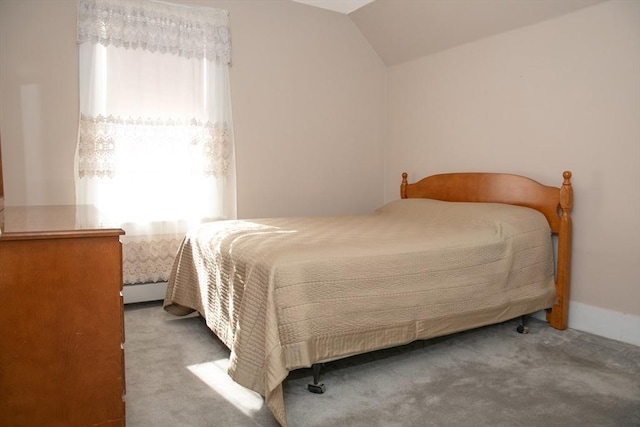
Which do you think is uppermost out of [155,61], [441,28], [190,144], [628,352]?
[441,28]

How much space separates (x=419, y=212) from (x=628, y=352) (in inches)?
59.5

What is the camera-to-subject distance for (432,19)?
379cm

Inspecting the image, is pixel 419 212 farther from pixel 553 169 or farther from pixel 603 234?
pixel 603 234

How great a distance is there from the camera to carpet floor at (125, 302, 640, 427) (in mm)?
1935

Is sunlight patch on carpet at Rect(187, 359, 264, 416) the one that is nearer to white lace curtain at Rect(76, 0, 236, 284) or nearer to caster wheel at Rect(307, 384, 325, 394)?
caster wheel at Rect(307, 384, 325, 394)

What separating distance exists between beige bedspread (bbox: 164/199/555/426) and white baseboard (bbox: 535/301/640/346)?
22 centimetres

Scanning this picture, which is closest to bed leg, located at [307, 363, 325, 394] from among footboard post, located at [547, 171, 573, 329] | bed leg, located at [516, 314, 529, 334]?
bed leg, located at [516, 314, 529, 334]

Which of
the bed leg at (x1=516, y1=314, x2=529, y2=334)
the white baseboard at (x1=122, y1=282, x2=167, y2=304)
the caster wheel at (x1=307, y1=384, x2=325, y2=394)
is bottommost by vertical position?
the caster wheel at (x1=307, y1=384, x2=325, y2=394)

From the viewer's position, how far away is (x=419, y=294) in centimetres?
238

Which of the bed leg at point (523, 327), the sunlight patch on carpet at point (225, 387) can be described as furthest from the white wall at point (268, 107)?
the bed leg at point (523, 327)

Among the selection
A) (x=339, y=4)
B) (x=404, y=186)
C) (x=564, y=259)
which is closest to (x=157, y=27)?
(x=339, y=4)

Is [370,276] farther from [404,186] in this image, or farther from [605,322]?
[404,186]

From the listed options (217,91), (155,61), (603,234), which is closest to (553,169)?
(603,234)

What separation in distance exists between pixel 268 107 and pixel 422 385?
105 inches
